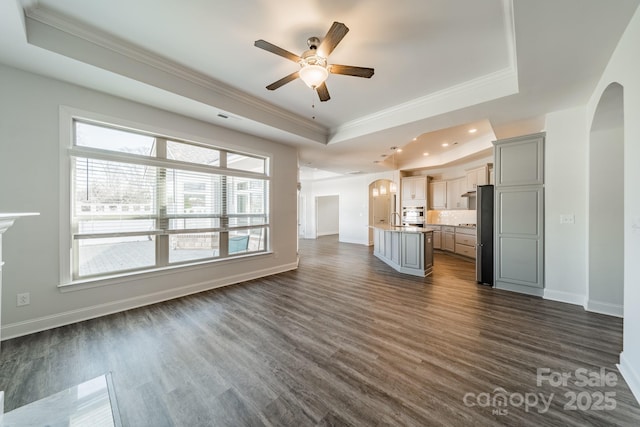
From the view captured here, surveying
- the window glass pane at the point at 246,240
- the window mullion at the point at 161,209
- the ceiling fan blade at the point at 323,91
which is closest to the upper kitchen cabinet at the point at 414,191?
the window glass pane at the point at 246,240

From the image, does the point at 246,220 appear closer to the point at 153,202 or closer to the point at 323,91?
the point at 153,202

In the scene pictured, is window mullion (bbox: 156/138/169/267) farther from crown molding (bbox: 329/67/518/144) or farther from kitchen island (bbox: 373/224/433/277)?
kitchen island (bbox: 373/224/433/277)

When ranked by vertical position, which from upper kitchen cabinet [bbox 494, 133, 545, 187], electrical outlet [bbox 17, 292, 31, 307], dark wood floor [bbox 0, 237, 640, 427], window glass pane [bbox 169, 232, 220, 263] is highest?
upper kitchen cabinet [bbox 494, 133, 545, 187]

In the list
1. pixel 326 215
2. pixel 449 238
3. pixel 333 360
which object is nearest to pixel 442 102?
pixel 333 360

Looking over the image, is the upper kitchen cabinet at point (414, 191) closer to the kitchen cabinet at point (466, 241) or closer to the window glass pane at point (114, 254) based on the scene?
the kitchen cabinet at point (466, 241)

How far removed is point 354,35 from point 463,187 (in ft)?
20.2

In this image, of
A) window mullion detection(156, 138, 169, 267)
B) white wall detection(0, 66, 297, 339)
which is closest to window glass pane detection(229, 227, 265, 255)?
window mullion detection(156, 138, 169, 267)

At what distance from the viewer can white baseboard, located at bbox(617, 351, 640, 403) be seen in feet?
5.29

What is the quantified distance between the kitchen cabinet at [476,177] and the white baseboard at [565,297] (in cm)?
312

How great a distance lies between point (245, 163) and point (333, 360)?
12.2 feet

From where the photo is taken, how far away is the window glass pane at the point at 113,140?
283cm

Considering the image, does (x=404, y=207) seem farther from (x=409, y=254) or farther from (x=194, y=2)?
(x=194, y=2)

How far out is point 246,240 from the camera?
4559 millimetres

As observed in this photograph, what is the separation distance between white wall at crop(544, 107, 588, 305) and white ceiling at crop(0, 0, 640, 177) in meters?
0.33
